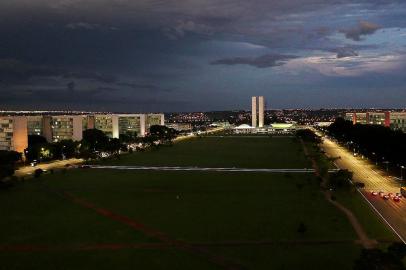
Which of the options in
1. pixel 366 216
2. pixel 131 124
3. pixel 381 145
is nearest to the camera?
pixel 366 216

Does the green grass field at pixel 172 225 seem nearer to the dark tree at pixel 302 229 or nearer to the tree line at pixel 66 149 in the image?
the dark tree at pixel 302 229

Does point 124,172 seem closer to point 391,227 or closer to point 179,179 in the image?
point 179,179

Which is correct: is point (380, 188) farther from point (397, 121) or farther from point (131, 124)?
point (131, 124)

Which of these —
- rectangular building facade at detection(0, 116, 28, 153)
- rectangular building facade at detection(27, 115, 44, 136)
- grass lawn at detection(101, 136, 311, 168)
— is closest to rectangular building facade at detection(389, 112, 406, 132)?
grass lawn at detection(101, 136, 311, 168)

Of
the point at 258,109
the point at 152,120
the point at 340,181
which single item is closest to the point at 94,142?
the point at 340,181

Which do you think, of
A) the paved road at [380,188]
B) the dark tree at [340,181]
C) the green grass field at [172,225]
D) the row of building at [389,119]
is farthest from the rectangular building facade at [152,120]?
the dark tree at [340,181]

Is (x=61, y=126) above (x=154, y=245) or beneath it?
above

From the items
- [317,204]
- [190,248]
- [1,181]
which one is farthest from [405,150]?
[1,181]
